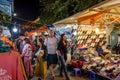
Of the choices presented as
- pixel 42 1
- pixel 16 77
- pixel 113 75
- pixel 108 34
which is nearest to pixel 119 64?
pixel 113 75

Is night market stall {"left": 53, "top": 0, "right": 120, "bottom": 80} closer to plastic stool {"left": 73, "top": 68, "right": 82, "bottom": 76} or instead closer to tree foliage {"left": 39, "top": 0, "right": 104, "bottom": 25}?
plastic stool {"left": 73, "top": 68, "right": 82, "bottom": 76}

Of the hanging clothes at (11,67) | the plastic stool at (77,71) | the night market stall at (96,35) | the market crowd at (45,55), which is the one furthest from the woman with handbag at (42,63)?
the hanging clothes at (11,67)

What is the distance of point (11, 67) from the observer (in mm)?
3213

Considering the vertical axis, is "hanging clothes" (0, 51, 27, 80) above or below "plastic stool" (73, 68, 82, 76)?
above

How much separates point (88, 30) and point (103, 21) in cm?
392

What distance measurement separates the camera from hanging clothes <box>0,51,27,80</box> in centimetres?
314

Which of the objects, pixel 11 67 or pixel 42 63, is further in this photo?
pixel 42 63

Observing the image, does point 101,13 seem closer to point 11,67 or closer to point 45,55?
point 45,55

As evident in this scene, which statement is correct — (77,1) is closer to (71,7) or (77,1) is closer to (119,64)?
(71,7)

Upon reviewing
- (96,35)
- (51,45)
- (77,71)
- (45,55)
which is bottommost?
(77,71)

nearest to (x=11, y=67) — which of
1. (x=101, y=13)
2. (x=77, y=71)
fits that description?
(x=101, y=13)

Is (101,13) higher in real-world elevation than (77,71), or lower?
higher

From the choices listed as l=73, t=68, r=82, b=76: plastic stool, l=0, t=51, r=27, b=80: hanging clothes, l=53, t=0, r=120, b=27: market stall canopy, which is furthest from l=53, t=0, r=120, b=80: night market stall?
l=0, t=51, r=27, b=80: hanging clothes

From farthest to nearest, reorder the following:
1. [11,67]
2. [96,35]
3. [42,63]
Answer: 1. [96,35]
2. [42,63]
3. [11,67]
